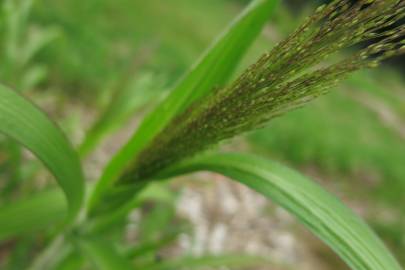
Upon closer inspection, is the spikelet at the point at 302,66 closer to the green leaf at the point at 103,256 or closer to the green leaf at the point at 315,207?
the green leaf at the point at 315,207

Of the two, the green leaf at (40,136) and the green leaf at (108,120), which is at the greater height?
the green leaf at (108,120)

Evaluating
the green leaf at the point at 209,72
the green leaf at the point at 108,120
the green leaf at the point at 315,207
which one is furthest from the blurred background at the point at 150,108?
the green leaf at the point at 315,207

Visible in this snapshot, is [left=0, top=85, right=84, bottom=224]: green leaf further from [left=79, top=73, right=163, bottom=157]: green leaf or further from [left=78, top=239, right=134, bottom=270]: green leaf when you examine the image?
[left=79, top=73, right=163, bottom=157]: green leaf

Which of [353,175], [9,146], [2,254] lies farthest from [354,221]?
[353,175]

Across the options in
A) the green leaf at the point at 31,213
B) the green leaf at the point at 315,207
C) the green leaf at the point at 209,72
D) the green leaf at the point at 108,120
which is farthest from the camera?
the green leaf at the point at 108,120

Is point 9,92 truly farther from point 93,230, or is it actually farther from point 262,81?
point 93,230

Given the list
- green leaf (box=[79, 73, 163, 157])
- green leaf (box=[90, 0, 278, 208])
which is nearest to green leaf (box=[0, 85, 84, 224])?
green leaf (box=[90, 0, 278, 208])
